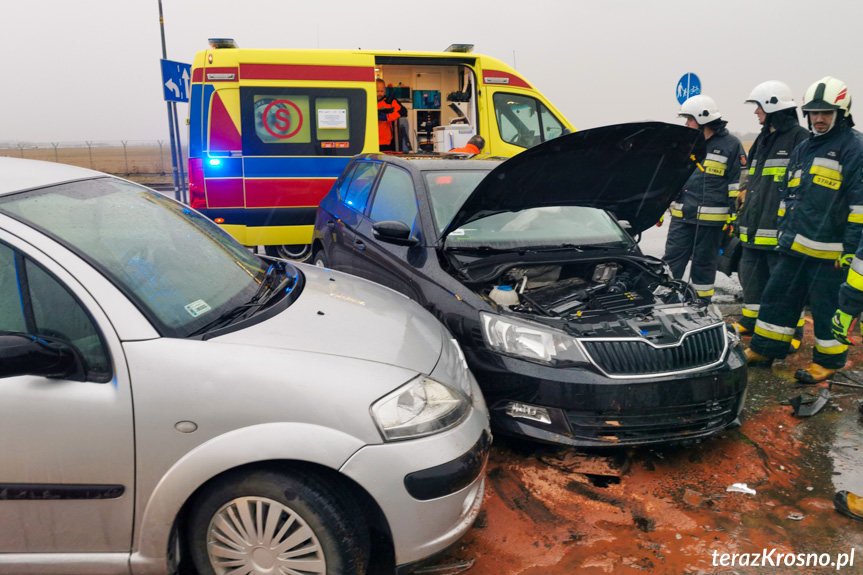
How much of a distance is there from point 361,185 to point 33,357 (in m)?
3.55

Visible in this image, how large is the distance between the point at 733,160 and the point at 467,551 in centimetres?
493

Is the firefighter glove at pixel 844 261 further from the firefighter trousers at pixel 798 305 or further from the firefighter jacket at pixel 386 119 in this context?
the firefighter jacket at pixel 386 119

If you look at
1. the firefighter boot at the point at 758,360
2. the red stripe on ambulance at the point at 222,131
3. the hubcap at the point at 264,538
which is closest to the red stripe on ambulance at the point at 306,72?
the red stripe on ambulance at the point at 222,131

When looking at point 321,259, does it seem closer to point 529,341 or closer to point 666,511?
point 529,341

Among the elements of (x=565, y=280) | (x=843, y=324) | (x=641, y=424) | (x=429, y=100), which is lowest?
(x=641, y=424)

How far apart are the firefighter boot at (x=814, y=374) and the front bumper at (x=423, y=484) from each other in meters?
3.37

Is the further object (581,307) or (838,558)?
(581,307)

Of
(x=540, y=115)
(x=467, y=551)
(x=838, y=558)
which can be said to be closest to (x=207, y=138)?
(x=540, y=115)

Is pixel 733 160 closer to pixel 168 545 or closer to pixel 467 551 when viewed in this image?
pixel 467 551

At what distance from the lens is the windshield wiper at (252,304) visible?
221 cm

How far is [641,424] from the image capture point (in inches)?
117

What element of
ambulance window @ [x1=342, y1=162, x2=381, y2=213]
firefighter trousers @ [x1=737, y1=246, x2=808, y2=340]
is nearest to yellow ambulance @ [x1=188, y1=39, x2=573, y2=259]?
ambulance window @ [x1=342, y1=162, x2=381, y2=213]

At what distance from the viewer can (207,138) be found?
7449 millimetres

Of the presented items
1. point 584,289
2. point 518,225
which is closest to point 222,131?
point 518,225
